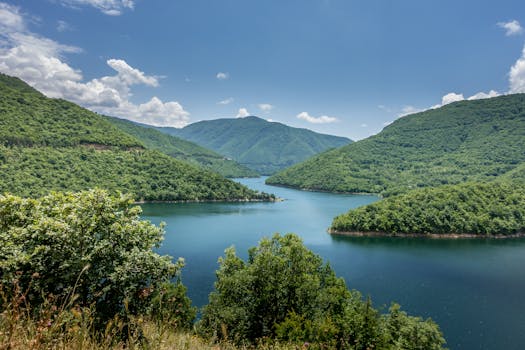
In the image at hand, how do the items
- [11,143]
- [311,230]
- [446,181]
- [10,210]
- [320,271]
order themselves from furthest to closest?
[446,181]
[11,143]
[311,230]
[320,271]
[10,210]

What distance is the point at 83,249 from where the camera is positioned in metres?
11.6

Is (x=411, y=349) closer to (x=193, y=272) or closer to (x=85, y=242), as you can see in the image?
(x=85, y=242)

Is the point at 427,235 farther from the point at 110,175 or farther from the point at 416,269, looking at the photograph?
the point at 110,175

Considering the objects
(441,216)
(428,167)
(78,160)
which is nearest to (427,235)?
(441,216)

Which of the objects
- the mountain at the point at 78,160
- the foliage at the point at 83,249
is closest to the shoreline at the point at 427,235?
the foliage at the point at 83,249

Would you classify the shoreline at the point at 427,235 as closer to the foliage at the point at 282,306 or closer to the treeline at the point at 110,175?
the foliage at the point at 282,306

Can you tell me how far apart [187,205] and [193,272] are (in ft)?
225

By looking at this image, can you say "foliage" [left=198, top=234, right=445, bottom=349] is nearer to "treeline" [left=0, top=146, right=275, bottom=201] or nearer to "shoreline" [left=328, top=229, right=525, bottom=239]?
"shoreline" [left=328, top=229, right=525, bottom=239]

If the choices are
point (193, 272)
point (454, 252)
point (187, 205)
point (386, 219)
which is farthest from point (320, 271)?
point (187, 205)

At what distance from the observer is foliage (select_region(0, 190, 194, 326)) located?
10.9 meters

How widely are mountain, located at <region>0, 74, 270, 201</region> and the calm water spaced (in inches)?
1277

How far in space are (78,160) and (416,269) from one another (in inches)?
4323

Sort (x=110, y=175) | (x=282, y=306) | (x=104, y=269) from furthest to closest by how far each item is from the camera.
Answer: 1. (x=110, y=175)
2. (x=282, y=306)
3. (x=104, y=269)

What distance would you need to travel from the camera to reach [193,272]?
39.8m
